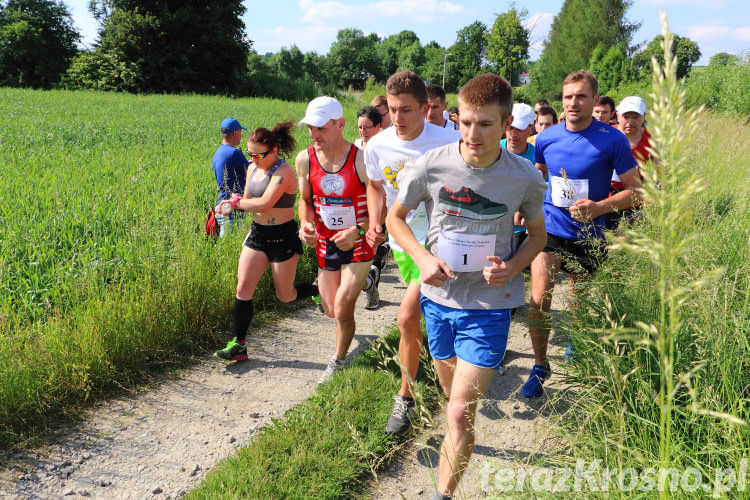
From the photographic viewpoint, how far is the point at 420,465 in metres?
3.29

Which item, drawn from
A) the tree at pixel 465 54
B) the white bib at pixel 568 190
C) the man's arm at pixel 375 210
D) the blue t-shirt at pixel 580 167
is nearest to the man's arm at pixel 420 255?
the man's arm at pixel 375 210

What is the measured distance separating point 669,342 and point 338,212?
8.41 feet

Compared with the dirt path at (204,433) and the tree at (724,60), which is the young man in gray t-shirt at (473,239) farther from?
the tree at (724,60)

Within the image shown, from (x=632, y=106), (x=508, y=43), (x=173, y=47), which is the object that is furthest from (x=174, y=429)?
(x=508, y=43)

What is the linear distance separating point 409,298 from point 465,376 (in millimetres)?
987

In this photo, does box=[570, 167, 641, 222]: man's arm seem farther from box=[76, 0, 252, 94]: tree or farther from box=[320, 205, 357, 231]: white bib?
box=[76, 0, 252, 94]: tree

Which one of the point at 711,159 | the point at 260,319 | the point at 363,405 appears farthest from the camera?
the point at 711,159

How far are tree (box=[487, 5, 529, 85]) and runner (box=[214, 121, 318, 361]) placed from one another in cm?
6528

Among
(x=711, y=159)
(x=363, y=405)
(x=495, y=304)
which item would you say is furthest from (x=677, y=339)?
(x=711, y=159)

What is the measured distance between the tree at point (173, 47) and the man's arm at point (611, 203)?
Result: 52075 mm

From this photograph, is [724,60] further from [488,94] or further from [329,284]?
[488,94]

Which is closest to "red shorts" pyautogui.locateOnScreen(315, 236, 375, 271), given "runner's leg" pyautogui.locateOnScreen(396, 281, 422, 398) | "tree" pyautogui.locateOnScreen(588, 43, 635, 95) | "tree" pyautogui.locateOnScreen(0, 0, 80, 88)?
Answer: "runner's leg" pyautogui.locateOnScreen(396, 281, 422, 398)

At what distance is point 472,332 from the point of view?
273cm

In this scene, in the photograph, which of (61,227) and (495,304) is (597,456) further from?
(61,227)
